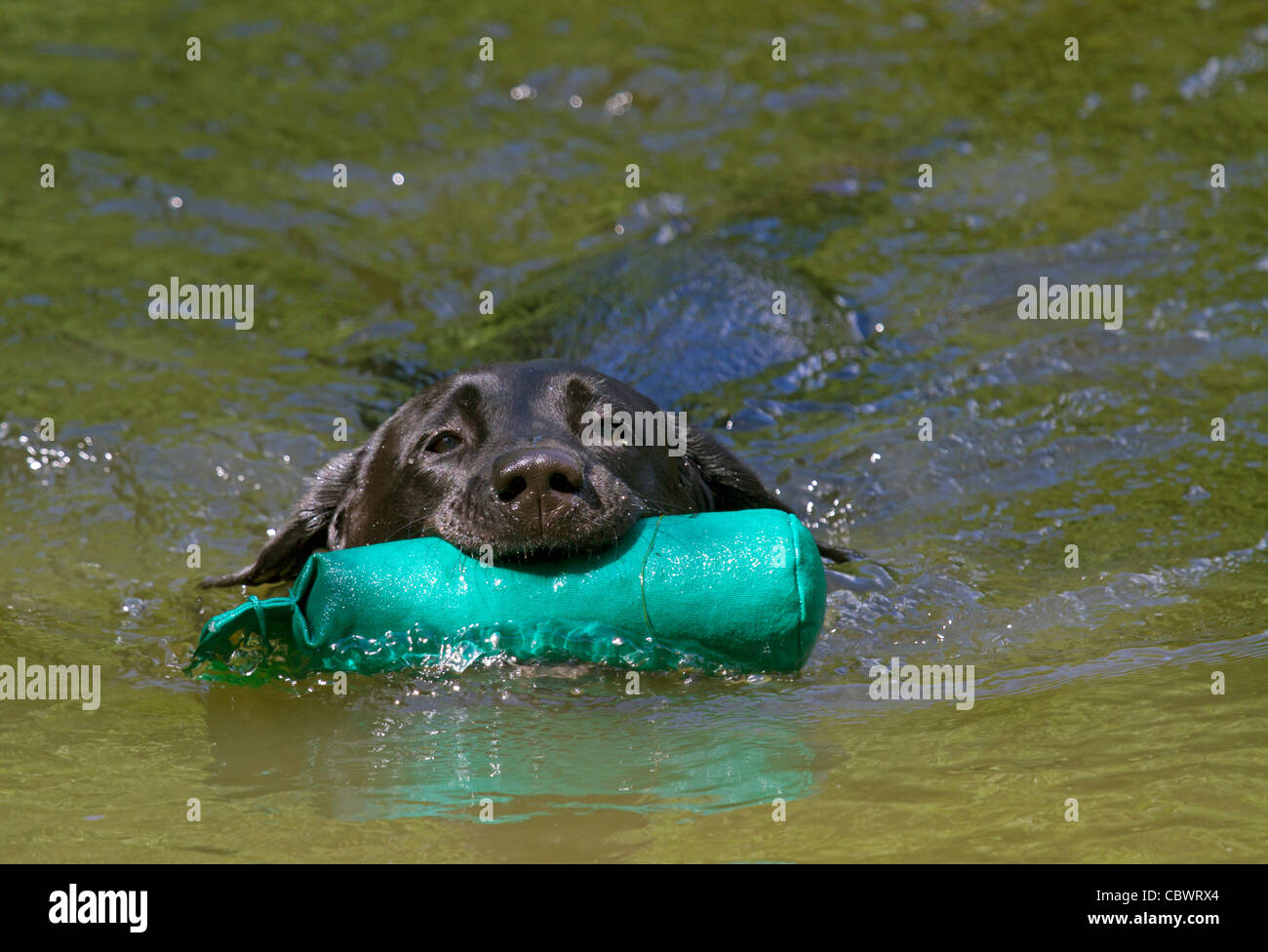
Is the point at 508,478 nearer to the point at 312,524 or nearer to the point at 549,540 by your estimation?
the point at 549,540

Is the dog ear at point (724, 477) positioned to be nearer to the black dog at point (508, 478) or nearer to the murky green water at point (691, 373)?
the black dog at point (508, 478)

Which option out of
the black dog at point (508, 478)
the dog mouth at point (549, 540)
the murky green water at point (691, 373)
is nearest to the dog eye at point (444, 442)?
the black dog at point (508, 478)

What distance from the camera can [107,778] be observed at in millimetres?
3355

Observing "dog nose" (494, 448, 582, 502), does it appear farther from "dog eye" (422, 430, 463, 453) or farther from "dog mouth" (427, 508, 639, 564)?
"dog eye" (422, 430, 463, 453)

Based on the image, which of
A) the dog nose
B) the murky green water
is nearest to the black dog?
the dog nose

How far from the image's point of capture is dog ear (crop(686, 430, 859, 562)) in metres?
5.07

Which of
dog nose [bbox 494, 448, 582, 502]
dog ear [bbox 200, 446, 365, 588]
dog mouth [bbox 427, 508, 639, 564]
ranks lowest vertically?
dog mouth [bbox 427, 508, 639, 564]

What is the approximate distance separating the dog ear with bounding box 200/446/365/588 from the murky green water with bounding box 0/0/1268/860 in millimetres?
239

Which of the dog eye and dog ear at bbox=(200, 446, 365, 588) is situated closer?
the dog eye

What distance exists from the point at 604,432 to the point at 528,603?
0.93 meters

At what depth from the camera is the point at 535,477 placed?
12.4 ft
